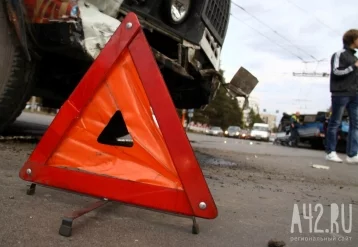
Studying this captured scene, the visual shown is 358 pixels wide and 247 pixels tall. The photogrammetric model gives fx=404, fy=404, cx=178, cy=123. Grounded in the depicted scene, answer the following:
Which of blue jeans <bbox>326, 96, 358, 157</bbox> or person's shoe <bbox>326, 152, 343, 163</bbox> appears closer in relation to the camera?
blue jeans <bbox>326, 96, 358, 157</bbox>

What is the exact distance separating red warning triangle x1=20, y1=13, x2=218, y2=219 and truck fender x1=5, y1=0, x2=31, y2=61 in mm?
1573

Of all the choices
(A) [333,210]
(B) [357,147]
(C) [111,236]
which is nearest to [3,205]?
(C) [111,236]

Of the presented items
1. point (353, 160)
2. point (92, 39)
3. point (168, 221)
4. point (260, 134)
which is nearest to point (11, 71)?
point (92, 39)

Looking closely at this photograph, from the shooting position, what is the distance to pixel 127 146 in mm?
2180

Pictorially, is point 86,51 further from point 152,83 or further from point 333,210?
point 333,210

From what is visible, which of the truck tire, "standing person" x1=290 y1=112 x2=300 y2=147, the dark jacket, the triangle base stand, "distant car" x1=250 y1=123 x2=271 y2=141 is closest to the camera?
the triangle base stand

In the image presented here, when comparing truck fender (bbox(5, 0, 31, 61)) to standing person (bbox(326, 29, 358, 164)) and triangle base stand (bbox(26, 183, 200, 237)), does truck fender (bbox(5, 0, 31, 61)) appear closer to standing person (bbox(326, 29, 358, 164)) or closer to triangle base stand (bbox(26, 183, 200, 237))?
triangle base stand (bbox(26, 183, 200, 237))

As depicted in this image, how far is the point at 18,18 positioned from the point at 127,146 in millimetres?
1904

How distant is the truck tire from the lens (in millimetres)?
3580

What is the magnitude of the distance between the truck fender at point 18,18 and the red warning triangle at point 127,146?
1573 millimetres

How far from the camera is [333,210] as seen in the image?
9.22 feet

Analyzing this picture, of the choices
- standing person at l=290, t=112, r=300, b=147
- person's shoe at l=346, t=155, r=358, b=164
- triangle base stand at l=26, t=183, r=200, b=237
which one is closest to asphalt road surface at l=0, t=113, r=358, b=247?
triangle base stand at l=26, t=183, r=200, b=237

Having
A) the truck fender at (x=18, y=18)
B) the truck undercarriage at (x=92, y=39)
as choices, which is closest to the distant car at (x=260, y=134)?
the truck undercarriage at (x=92, y=39)

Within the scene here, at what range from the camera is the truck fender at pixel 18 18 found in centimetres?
338
